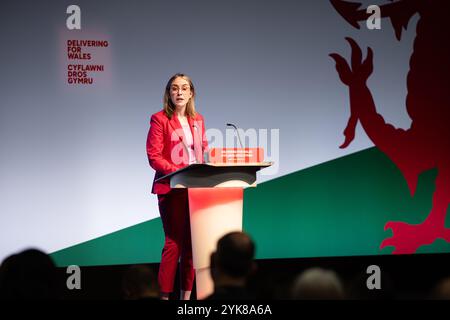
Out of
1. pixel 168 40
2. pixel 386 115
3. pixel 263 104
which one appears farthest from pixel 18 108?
pixel 386 115

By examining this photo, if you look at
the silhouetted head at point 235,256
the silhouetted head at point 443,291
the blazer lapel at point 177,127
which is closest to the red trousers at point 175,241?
the blazer lapel at point 177,127

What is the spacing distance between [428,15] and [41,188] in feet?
13.8

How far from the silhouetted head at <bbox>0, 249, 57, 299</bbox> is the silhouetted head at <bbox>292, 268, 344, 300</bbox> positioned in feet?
2.60

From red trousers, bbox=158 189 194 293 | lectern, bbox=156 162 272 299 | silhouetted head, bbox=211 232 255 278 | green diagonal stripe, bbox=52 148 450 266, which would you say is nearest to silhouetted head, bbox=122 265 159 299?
silhouetted head, bbox=211 232 255 278

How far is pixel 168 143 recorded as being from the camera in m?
4.14

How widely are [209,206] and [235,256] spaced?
4.61ft

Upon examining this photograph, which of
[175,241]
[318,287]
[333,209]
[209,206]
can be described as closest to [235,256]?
[318,287]

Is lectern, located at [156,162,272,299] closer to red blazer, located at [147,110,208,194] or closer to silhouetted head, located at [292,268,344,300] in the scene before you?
red blazer, located at [147,110,208,194]

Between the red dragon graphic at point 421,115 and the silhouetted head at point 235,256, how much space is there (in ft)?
14.2

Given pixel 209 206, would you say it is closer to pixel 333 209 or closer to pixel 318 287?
pixel 318 287

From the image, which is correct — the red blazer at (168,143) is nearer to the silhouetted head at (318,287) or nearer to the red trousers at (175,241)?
the red trousers at (175,241)
